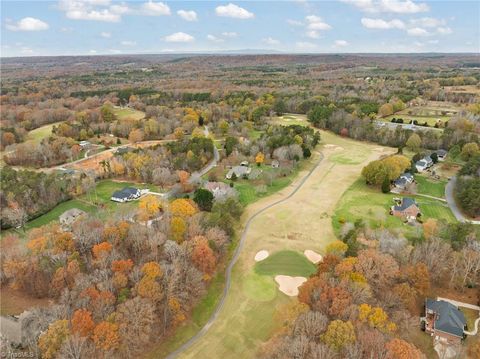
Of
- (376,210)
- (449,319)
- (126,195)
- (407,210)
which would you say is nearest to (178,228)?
(126,195)

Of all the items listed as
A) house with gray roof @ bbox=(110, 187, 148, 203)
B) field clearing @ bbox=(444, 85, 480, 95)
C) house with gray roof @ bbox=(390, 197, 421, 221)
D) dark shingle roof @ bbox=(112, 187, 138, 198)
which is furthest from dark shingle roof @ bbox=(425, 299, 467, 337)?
field clearing @ bbox=(444, 85, 480, 95)

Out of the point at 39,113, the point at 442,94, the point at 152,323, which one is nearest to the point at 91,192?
the point at 152,323

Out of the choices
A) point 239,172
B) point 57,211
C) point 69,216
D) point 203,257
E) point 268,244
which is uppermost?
point 203,257

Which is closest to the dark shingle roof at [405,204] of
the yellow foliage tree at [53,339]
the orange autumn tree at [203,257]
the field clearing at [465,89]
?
the orange autumn tree at [203,257]

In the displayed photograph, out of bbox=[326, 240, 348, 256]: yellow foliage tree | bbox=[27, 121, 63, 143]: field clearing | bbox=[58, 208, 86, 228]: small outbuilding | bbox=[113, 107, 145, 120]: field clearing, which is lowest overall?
bbox=[58, 208, 86, 228]: small outbuilding

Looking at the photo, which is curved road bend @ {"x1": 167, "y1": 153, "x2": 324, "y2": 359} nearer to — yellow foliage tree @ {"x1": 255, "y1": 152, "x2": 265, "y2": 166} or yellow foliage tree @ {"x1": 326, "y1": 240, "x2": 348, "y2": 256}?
yellow foliage tree @ {"x1": 326, "y1": 240, "x2": 348, "y2": 256}

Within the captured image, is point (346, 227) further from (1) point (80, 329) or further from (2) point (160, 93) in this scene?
(2) point (160, 93)

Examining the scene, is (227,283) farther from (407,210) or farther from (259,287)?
(407,210)
